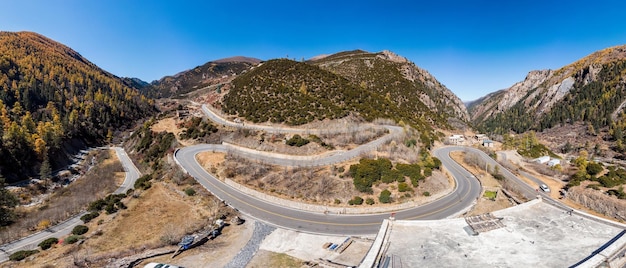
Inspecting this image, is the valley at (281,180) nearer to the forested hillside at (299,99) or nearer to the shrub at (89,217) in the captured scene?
the shrub at (89,217)

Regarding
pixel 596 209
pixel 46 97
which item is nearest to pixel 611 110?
pixel 596 209

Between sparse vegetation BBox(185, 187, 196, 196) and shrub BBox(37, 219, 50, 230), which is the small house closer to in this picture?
sparse vegetation BBox(185, 187, 196, 196)

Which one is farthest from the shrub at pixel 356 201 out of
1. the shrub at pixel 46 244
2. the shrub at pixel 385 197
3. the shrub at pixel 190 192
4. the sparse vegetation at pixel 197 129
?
the sparse vegetation at pixel 197 129

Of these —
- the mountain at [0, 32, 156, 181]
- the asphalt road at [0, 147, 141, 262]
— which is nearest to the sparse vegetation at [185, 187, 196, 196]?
the asphalt road at [0, 147, 141, 262]

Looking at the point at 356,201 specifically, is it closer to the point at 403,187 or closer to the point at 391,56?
the point at 403,187

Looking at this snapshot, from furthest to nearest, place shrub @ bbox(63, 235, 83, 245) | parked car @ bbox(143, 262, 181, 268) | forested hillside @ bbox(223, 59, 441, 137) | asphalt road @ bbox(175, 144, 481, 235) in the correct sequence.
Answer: forested hillside @ bbox(223, 59, 441, 137), asphalt road @ bbox(175, 144, 481, 235), shrub @ bbox(63, 235, 83, 245), parked car @ bbox(143, 262, 181, 268)

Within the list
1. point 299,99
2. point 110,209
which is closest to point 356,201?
point 110,209
